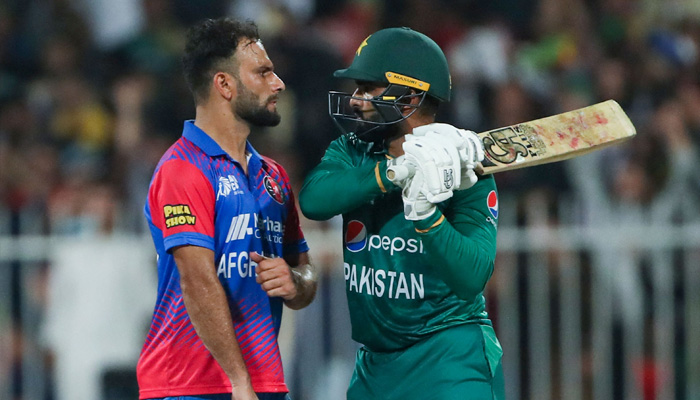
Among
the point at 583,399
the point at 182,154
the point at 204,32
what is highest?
the point at 204,32

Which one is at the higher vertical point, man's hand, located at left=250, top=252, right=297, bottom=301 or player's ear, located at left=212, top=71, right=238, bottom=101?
player's ear, located at left=212, top=71, right=238, bottom=101

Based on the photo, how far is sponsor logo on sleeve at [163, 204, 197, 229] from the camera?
13.5 ft

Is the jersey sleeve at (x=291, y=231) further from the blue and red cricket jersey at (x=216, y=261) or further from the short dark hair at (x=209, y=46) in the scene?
the short dark hair at (x=209, y=46)

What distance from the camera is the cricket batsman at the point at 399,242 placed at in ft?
14.1

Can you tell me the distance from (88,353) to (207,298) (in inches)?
147

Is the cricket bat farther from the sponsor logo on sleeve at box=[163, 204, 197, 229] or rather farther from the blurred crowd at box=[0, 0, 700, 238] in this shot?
the blurred crowd at box=[0, 0, 700, 238]

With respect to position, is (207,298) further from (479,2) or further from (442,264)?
(479,2)

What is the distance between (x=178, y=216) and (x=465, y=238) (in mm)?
1064

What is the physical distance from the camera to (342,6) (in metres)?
10.5

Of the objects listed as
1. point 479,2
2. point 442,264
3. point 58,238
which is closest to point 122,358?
point 58,238

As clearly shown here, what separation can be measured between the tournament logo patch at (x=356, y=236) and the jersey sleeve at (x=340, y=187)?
0.69 feet

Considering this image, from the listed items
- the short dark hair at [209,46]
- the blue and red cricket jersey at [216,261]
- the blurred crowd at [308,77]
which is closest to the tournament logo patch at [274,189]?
the blue and red cricket jersey at [216,261]

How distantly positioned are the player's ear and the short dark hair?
0.09 feet

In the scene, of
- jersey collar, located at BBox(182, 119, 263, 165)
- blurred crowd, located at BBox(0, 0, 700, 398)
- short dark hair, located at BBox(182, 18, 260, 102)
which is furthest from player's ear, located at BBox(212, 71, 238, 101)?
blurred crowd, located at BBox(0, 0, 700, 398)
